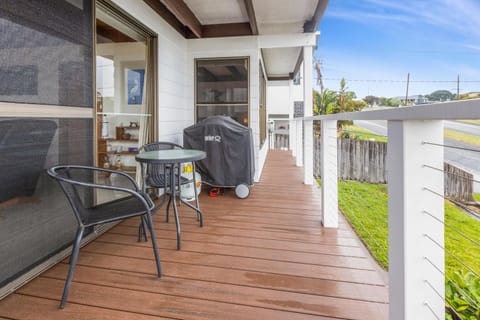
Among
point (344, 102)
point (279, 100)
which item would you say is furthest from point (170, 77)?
point (279, 100)


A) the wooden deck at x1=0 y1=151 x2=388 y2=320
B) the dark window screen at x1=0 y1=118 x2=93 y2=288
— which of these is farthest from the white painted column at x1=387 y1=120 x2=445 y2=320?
the dark window screen at x1=0 y1=118 x2=93 y2=288

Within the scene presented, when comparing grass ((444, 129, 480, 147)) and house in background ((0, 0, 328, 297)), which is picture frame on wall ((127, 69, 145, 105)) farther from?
grass ((444, 129, 480, 147))

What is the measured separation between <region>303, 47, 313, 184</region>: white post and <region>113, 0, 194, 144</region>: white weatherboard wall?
1873mm

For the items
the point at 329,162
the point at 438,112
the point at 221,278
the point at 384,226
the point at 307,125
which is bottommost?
the point at 384,226

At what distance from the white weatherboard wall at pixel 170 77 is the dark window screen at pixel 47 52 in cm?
93

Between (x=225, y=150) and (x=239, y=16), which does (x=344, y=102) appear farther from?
(x=225, y=150)

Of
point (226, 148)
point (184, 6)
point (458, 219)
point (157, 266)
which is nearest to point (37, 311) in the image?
point (157, 266)

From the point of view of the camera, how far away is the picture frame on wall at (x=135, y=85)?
3150mm

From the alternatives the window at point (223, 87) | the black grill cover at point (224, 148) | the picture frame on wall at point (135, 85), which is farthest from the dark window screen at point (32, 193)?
the window at point (223, 87)

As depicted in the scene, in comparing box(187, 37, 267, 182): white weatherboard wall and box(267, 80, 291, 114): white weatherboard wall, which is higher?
box(267, 80, 291, 114): white weatherboard wall

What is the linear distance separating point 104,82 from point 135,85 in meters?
0.65

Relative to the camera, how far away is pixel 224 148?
→ 3820 millimetres

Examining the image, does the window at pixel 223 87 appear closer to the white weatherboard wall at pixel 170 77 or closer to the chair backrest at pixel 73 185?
the white weatherboard wall at pixel 170 77

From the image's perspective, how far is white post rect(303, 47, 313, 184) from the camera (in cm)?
446
